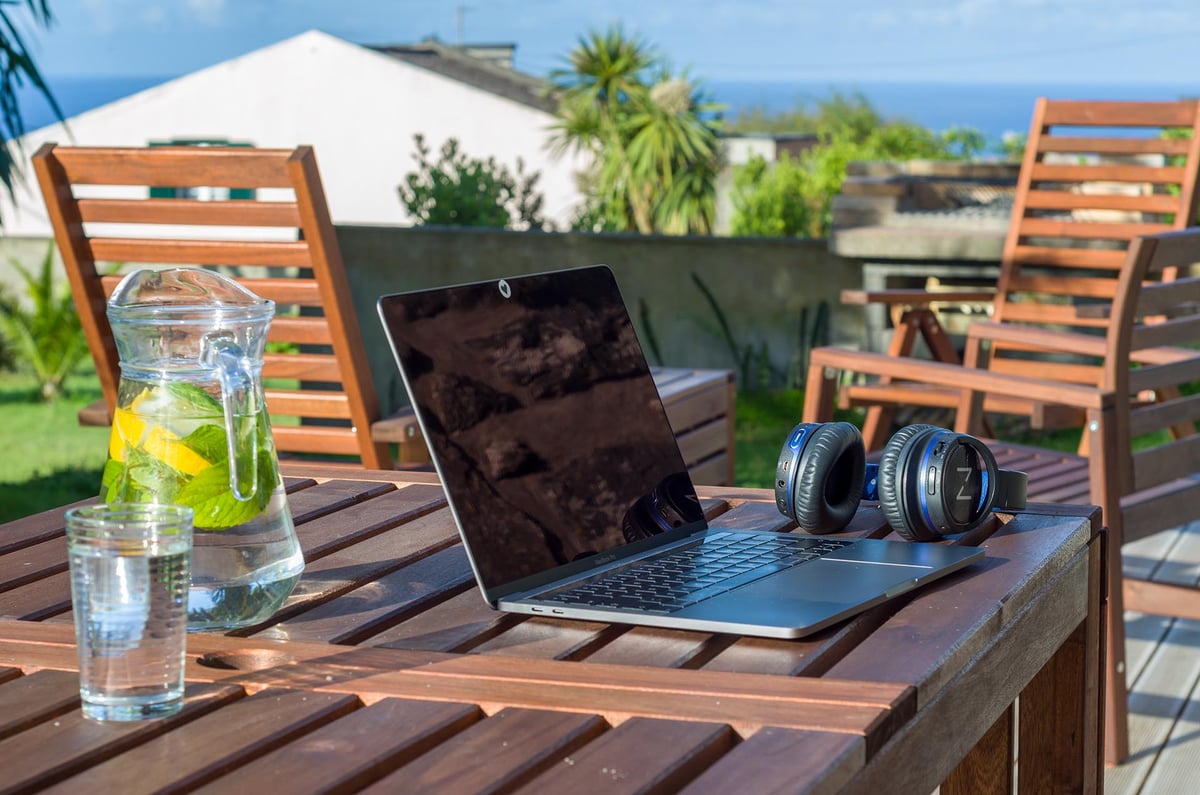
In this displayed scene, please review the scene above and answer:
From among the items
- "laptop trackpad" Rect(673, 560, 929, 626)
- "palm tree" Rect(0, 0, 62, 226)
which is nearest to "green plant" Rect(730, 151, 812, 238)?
"palm tree" Rect(0, 0, 62, 226)

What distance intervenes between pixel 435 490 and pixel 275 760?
0.78 metres

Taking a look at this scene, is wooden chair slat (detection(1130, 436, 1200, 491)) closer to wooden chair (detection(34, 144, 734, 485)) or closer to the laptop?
wooden chair (detection(34, 144, 734, 485))

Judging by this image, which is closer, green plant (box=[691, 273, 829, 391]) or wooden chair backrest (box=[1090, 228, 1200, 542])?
wooden chair backrest (box=[1090, 228, 1200, 542])

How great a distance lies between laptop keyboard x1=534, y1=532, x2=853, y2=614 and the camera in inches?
44.3

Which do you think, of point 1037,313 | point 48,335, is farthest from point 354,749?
point 48,335

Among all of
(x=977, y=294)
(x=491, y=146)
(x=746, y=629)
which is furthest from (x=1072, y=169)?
(x=491, y=146)

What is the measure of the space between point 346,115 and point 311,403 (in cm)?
2891

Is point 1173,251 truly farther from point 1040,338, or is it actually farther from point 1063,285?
point 1063,285

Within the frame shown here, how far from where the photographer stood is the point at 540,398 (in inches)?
50.7

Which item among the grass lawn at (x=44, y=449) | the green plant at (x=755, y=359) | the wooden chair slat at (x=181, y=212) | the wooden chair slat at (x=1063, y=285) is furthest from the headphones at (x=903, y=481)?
the green plant at (x=755, y=359)

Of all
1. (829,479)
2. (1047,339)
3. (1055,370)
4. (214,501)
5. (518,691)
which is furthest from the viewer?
(1055,370)

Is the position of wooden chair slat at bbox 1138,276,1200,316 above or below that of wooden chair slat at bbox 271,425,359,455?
above

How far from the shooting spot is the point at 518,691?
0.93 meters

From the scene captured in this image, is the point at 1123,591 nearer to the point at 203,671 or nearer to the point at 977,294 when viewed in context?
the point at 977,294
